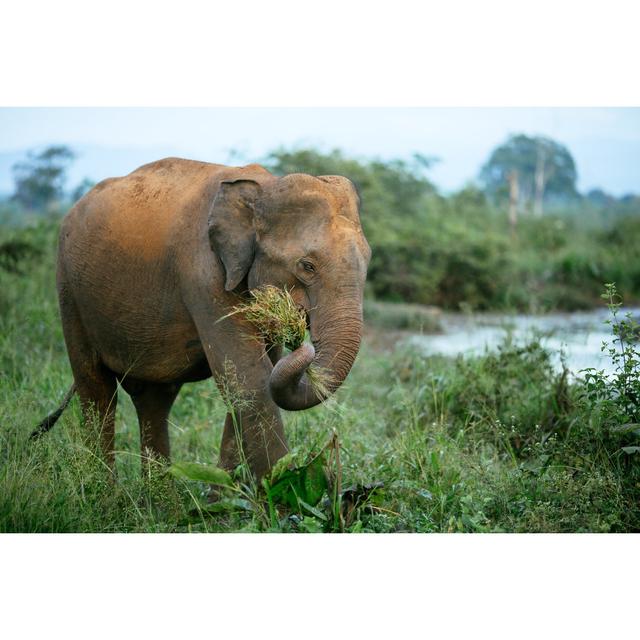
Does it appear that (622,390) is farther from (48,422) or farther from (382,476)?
(48,422)

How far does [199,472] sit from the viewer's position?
459 cm

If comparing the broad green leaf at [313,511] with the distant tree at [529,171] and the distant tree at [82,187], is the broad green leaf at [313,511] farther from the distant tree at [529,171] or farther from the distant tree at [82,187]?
the distant tree at [529,171]

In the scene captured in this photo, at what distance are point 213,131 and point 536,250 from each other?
870 centimetres

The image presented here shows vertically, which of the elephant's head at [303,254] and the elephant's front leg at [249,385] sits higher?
the elephant's head at [303,254]

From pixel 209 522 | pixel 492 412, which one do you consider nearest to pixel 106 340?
pixel 209 522

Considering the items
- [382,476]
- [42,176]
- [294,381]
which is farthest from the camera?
[42,176]

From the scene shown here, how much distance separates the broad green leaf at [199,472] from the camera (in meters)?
4.53

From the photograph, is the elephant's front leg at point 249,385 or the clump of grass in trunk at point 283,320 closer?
the clump of grass in trunk at point 283,320

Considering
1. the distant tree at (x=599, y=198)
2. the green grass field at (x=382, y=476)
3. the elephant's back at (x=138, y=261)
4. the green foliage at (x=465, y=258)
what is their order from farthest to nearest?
the distant tree at (x=599, y=198) → the green foliage at (x=465, y=258) → the elephant's back at (x=138, y=261) → the green grass field at (x=382, y=476)

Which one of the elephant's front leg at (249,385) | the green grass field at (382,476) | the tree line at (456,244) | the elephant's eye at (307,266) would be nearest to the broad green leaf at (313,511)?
the green grass field at (382,476)

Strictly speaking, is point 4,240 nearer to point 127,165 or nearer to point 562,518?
point 127,165

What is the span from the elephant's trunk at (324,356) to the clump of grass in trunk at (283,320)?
1 cm

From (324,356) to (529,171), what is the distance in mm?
21657

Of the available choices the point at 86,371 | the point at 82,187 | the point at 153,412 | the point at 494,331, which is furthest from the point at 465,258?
the point at 86,371
